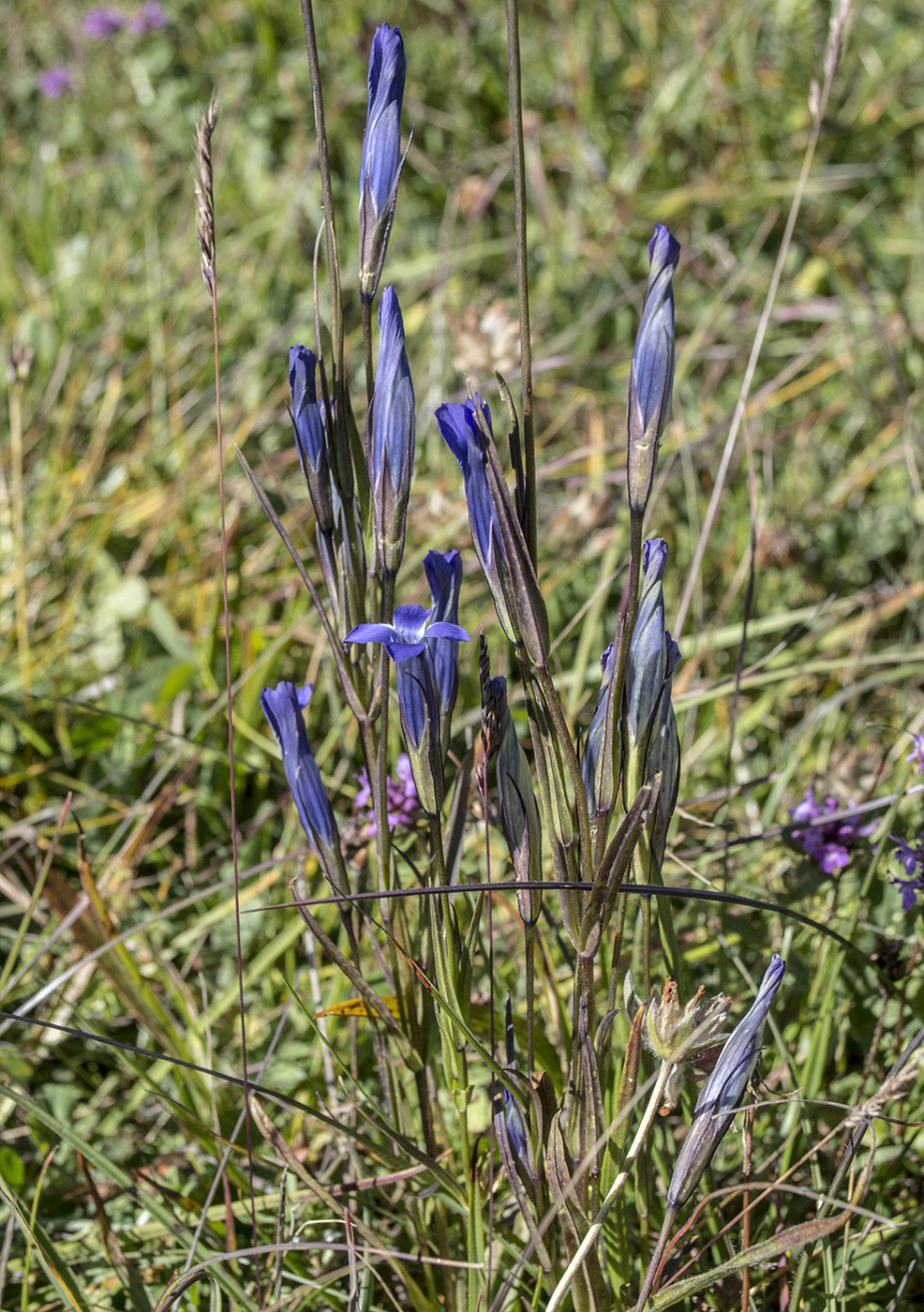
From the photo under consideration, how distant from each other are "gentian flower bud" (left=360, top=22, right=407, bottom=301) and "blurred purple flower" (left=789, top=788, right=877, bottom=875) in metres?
0.75

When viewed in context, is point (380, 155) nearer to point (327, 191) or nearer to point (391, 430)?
point (327, 191)

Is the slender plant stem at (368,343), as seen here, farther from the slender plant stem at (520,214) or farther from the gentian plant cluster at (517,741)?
the slender plant stem at (520,214)

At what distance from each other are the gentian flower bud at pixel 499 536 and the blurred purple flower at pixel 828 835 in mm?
585

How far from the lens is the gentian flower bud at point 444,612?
766mm

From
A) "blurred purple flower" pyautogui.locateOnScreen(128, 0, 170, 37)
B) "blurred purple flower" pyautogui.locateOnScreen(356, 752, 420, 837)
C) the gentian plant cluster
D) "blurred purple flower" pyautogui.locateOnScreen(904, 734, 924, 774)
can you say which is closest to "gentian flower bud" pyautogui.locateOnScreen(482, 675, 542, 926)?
the gentian plant cluster

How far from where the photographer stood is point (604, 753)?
0.75m

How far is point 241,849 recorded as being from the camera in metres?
1.69

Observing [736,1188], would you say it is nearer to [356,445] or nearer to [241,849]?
[356,445]

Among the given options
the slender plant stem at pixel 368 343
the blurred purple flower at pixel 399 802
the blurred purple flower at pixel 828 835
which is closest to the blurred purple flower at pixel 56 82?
the blurred purple flower at pixel 399 802

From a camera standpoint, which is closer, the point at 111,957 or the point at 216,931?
the point at 111,957

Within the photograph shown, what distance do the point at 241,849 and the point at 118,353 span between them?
1454 mm

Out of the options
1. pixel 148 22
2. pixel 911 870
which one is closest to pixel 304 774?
pixel 911 870

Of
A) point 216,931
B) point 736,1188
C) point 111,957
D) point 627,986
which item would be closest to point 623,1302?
point 736,1188

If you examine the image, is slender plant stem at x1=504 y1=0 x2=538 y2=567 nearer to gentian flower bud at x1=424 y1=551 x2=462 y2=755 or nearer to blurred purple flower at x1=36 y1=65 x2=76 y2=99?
gentian flower bud at x1=424 y1=551 x2=462 y2=755
